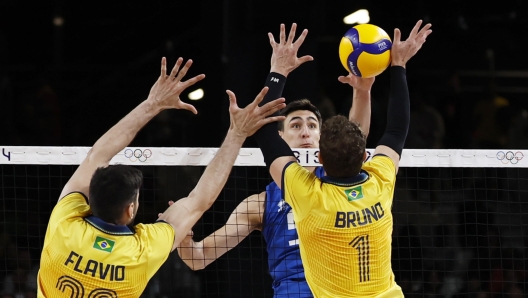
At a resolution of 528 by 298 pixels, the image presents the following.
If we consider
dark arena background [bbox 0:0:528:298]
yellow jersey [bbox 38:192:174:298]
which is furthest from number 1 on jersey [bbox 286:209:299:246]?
dark arena background [bbox 0:0:528:298]

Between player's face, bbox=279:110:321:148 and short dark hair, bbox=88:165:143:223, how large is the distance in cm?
258

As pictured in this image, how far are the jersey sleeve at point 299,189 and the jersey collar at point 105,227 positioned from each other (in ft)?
3.23

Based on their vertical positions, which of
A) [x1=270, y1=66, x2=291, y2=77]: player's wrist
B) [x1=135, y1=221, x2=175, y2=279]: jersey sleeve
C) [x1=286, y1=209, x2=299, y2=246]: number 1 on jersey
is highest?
[x1=270, y1=66, x2=291, y2=77]: player's wrist

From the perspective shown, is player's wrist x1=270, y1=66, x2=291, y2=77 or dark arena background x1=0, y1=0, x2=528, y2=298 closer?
player's wrist x1=270, y1=66, x2=291, y2=77

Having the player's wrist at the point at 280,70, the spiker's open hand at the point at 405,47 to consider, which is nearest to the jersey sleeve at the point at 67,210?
the player's wrist at the point at 280,70

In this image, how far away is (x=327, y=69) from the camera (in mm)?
13023

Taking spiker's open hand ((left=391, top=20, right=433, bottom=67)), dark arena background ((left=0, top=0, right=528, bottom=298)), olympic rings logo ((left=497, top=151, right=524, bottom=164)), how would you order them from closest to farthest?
spiker's open hand ((left=391, top=20, right=433, bottom=67))
olympic rings logo ((left=497, top=151, right=524, bottom=164))
dark arena background ((left=0, top=0, right=528, bottom=298))

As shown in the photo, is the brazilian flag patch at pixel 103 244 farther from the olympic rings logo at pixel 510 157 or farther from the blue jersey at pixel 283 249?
the olympic rings logo at pixel 510 157

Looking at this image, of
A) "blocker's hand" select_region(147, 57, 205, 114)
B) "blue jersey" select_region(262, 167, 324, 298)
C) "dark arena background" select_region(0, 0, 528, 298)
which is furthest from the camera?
"dark arena background" select_region(0, 0, 528, 298)

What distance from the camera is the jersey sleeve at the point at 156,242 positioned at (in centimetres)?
464

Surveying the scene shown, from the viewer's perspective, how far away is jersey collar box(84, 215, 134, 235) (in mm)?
4555

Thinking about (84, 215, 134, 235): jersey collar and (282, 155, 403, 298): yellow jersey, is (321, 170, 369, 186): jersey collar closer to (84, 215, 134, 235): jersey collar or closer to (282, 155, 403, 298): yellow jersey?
(282, 155, 403, 298): yellow jersey

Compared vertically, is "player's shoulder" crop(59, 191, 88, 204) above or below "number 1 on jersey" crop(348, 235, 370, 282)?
above

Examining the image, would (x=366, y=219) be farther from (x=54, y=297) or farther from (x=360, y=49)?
(x=54, y=297)
